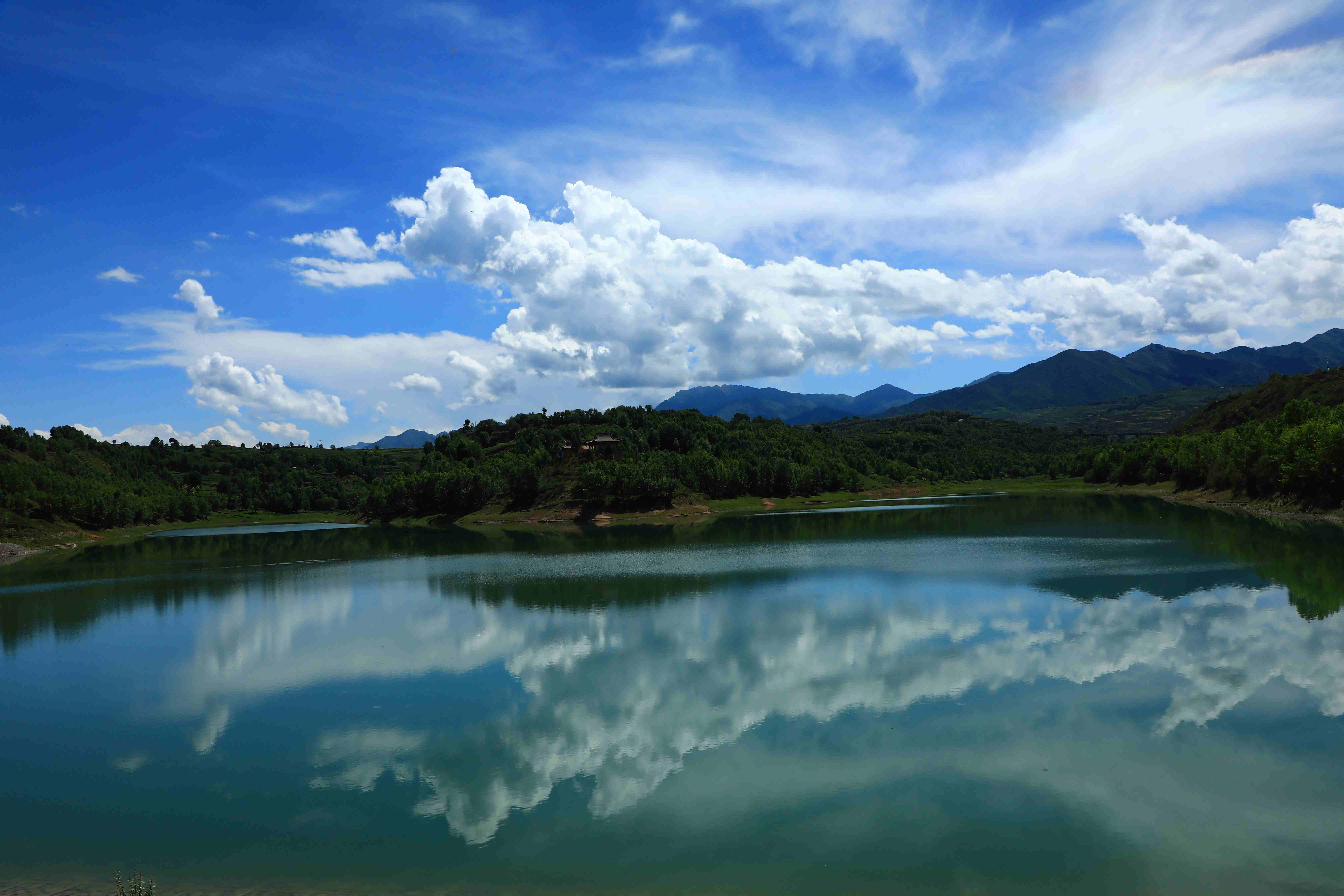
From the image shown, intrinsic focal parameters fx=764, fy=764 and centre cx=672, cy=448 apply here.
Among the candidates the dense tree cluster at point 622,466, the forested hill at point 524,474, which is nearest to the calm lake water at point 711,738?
the dense tree cluster at point 622,466

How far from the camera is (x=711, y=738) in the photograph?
803 inches

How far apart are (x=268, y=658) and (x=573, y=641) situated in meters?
13.2

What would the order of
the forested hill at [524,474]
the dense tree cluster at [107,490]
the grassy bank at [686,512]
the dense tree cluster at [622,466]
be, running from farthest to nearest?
the dense tree cluster at [622,466]
the forested hill at [524,474]
the dense tree cluster at [107,490]
the grassy bank at [686,512]

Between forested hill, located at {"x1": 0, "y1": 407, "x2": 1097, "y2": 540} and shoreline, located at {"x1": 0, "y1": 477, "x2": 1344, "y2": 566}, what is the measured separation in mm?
2014

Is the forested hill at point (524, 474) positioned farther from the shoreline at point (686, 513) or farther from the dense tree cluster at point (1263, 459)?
the dense tree cluster at point (1263, 459)

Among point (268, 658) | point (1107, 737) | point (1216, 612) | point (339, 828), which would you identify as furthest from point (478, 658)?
point (1216, 612)

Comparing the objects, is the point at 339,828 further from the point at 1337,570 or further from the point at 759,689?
the point at 1337,570

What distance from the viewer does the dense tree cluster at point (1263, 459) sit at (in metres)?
69.3

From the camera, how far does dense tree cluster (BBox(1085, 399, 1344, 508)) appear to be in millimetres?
69312

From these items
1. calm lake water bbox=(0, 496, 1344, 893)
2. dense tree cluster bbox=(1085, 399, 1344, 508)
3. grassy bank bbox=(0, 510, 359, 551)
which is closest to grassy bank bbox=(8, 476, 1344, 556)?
grassy bank bbox=(0, 510, 359, 551)

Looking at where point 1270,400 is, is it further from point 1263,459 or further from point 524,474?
point 524,474

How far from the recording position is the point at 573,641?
33281 mm

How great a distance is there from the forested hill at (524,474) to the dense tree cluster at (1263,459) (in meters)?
40.4

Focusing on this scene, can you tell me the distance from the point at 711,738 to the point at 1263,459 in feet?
291
